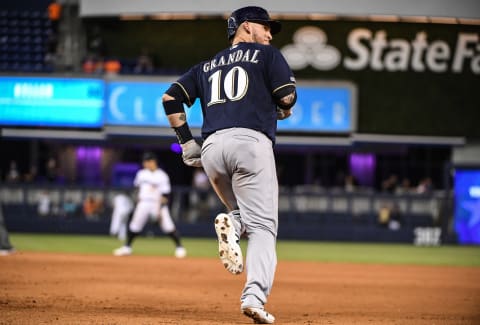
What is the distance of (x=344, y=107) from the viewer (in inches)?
1022

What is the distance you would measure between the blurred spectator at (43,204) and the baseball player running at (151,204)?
9.02 metres

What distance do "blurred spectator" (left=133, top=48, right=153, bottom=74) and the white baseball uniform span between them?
28.1 feet

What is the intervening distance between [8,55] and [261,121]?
2287 cm

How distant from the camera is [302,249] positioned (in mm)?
22828

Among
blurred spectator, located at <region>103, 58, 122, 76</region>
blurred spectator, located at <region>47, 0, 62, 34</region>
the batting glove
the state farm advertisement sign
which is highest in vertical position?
blurred spectator, located at <region>47, 0, 62, 34</region>

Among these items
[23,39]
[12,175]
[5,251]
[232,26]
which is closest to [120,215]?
[12,175]

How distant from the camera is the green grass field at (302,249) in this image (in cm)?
1914

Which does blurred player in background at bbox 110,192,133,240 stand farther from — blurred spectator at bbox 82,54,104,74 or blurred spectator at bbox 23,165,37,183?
blurred spectator at bbox 82,54,104,74

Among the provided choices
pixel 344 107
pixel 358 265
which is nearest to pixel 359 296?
pixel 358 265

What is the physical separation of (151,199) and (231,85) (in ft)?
39.8

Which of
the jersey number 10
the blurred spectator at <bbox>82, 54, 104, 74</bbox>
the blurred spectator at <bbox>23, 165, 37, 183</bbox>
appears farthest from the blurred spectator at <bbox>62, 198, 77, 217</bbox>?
the jersey number 10

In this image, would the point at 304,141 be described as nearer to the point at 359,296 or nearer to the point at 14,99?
the point at 14,99

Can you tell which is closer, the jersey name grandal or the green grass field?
the jersey name grandal

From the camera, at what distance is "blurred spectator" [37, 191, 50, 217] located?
27.0 metres
